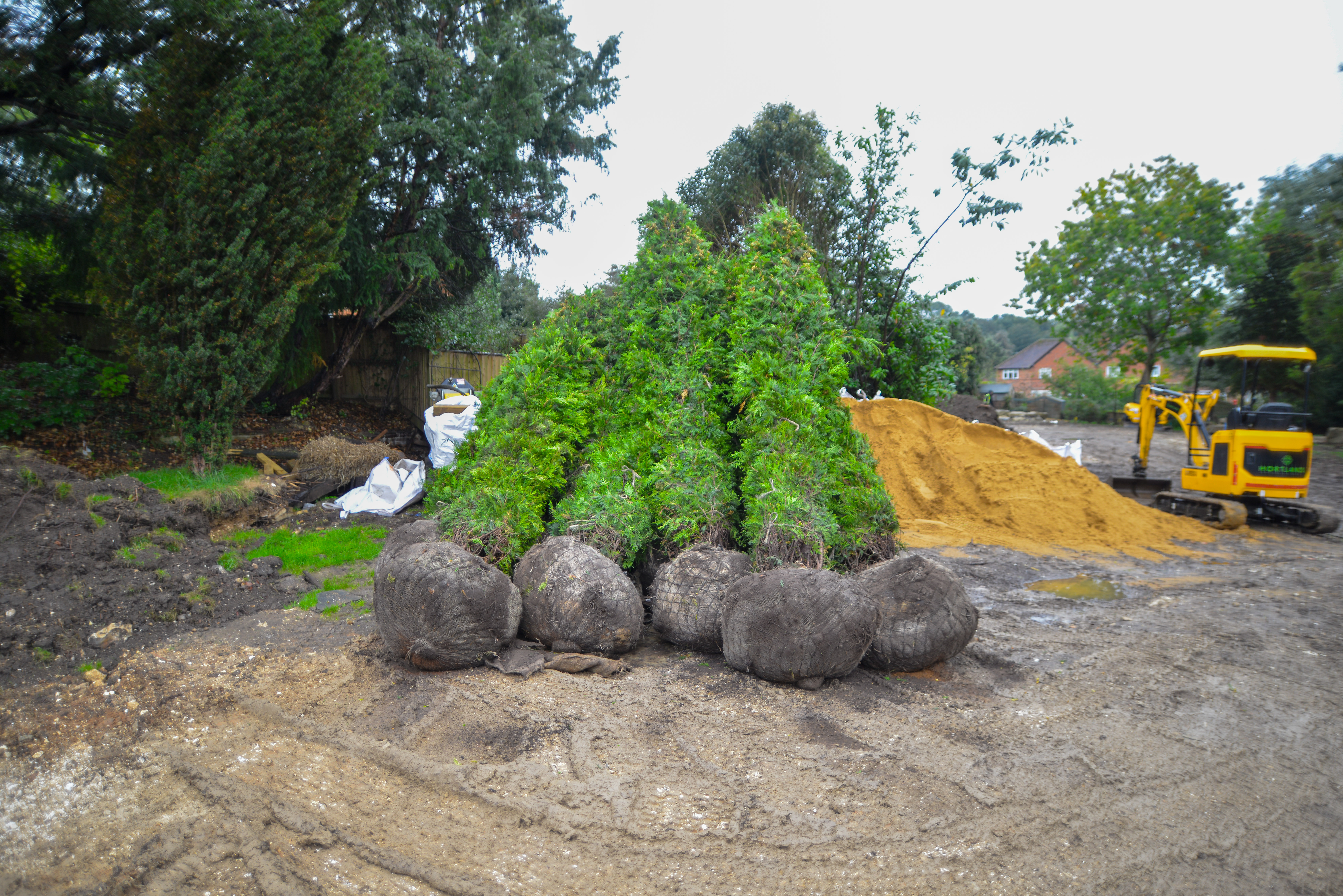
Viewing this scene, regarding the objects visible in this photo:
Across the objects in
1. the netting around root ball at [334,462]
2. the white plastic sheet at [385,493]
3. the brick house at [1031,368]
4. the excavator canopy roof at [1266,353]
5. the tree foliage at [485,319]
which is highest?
the brick house at [1031,368]

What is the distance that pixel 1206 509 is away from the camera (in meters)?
11.2

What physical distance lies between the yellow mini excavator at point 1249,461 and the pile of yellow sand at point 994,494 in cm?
74

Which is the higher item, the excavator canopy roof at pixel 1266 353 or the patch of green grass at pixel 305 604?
the excavator canopy roof at pixel 1266 353

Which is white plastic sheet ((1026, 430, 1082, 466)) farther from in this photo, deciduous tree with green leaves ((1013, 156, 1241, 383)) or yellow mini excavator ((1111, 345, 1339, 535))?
deciduous tree with green leaves ((1013, 156, 1241, 383))

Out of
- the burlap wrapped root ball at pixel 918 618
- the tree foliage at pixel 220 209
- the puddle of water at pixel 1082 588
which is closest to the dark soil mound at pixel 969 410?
the puddle of water at pixel 1082 588

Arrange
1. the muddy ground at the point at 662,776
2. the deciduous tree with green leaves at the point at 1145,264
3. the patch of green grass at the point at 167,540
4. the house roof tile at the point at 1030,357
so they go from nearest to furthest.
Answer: the muddy ground at the point at 662,776
the patch of green grass at the point at 167,540
the deciduous tree with green leaves at the point at 1145,264
the house roof tile at the point at 1030,357

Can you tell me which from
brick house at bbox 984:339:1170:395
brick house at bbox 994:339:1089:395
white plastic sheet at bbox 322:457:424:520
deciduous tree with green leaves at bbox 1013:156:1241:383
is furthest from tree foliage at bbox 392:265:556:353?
→ brick house at bbox 994:339:1089:395

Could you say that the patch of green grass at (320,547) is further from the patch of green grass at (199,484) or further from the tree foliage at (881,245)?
the tree foliage at (881,245)

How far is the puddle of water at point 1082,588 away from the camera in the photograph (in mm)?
7098

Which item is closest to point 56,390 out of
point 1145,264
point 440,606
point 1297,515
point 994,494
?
point 440,606

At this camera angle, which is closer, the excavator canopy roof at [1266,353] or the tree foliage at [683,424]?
the tree foliage at [683,424]

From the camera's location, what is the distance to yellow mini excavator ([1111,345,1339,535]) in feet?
34.7

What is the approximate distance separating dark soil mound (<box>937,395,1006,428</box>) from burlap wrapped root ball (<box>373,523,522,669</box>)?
11943 millimetres

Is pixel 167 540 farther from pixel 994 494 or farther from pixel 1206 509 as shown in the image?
pixel 1206 509
